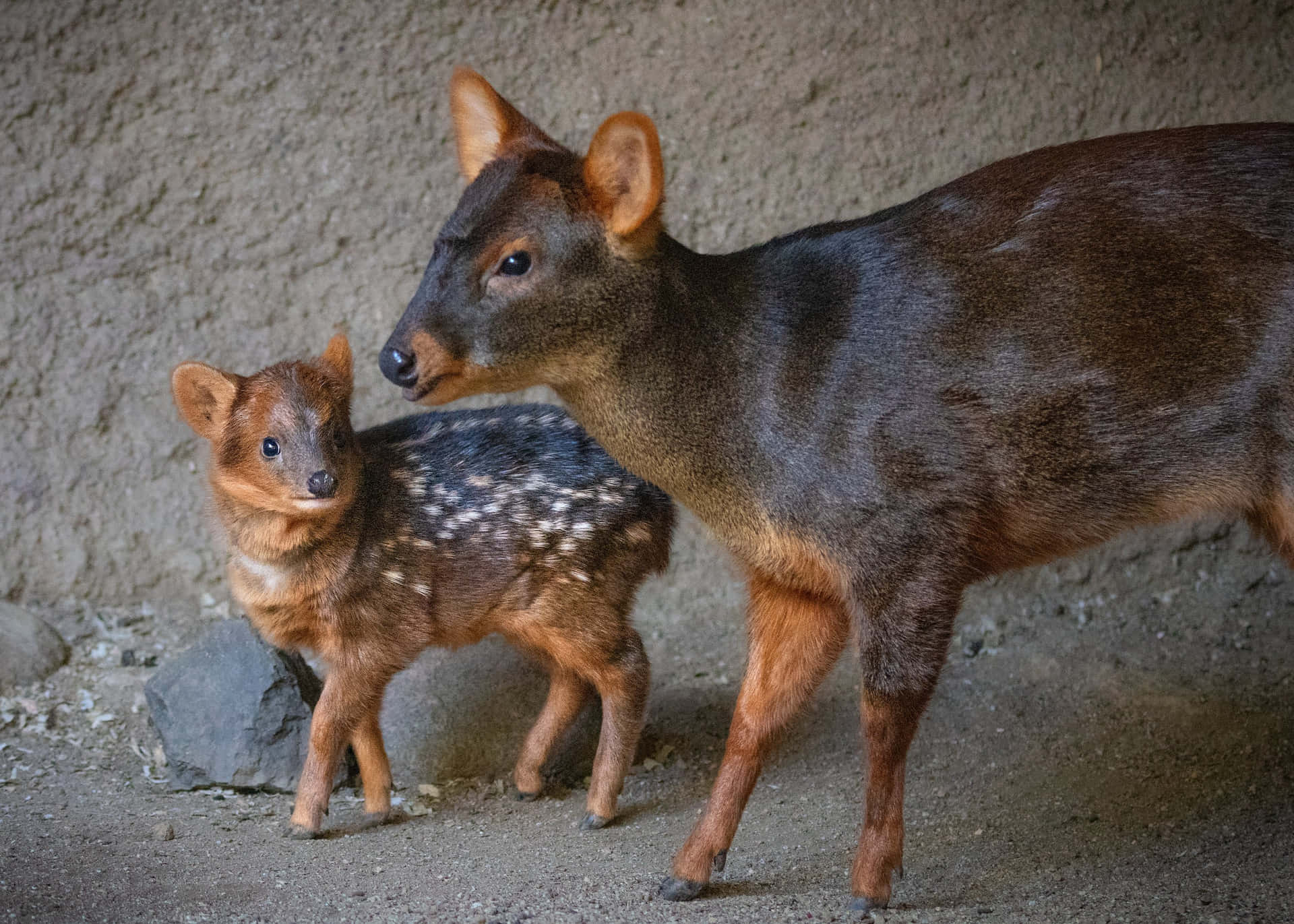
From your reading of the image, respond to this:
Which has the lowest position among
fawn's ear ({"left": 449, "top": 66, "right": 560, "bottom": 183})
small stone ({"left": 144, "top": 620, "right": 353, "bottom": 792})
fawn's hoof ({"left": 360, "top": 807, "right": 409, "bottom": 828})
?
fawn's hoof ({"left": 360, "top": 807, "right": 409, "bottom": 828})

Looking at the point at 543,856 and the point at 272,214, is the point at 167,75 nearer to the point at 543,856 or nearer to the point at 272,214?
the point at 272,214

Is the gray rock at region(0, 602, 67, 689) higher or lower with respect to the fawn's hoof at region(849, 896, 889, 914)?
higher

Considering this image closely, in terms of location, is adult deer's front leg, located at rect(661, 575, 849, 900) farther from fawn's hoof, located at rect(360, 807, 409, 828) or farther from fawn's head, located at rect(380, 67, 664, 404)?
fawn's hoof, located at rect(360, 807, 409, 828)

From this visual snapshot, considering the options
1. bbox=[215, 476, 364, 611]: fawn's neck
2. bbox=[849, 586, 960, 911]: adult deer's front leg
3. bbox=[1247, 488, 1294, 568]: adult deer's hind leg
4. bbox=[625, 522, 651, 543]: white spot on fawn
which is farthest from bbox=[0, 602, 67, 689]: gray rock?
bbox=[1247, 488, 1294, 568]: adult deer's hind leg

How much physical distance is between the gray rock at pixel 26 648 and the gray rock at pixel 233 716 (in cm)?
81

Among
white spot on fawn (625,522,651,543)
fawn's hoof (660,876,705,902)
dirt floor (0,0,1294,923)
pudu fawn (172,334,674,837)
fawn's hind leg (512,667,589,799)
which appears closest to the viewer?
fawn's hoof (660,876,705,902)

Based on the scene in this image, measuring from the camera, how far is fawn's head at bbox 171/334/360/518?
3.88 meters

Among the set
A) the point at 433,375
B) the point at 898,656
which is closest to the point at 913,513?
the point at 898,656

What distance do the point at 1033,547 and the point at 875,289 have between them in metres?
0.80

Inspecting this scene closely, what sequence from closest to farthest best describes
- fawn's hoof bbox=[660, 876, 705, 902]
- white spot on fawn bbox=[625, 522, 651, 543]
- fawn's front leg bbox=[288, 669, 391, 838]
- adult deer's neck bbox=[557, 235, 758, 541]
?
1. adult deer's neck bbox=[557, 235, 758, 541]
2. fawn's hoof bbox=[660, 876, 705, 902]
3. fawn's front leg bbox=[288, 669, 391, 838]
4. white spot on fawn bbox=[625, 522, 651, 543]

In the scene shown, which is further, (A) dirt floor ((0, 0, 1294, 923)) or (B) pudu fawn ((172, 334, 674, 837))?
(A) dirt floor ((0, 0, 1294, 923))

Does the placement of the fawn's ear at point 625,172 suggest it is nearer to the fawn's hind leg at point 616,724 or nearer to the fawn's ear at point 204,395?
the fawn's ear at point 204,395

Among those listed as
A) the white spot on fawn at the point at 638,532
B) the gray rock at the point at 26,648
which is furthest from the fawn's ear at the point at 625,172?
the gray rock at the point at 26,648

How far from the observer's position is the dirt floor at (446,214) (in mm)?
4949
